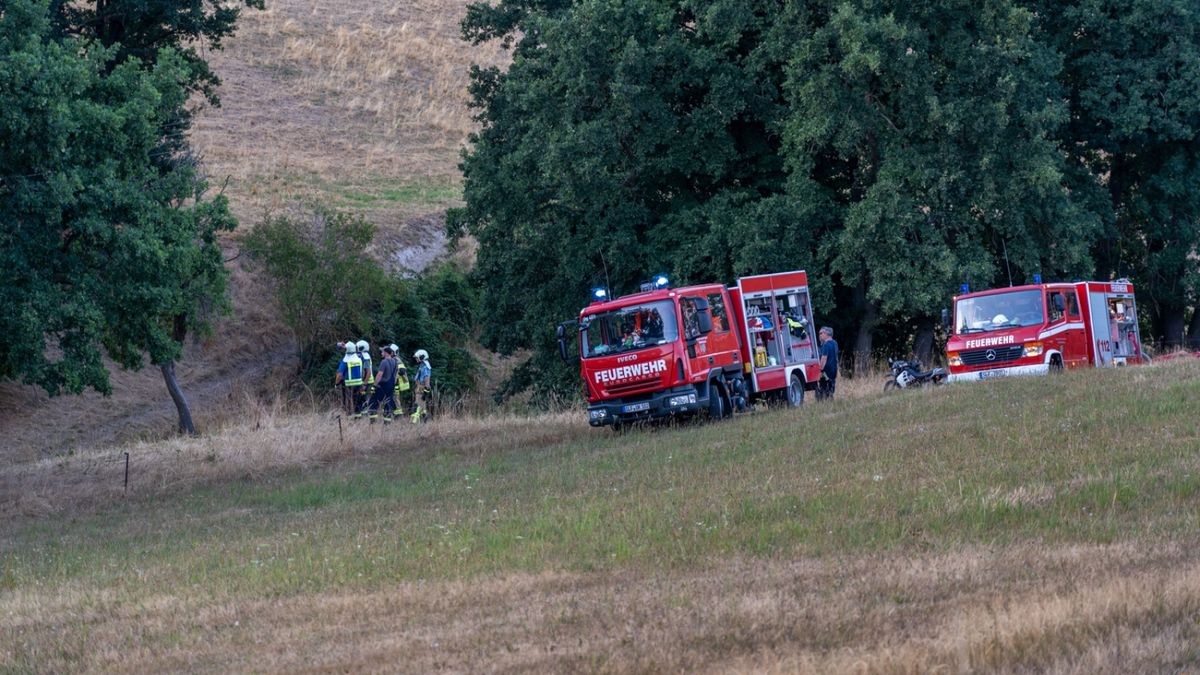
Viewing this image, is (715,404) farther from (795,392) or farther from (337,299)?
(337,299)

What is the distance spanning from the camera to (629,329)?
2303 centimetres

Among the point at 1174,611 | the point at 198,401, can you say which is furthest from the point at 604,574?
the point at 198,401

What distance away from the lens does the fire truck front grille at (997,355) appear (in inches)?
1025

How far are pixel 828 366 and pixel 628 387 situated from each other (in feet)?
18.0

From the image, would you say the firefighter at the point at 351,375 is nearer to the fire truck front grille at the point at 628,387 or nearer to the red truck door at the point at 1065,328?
the fire truck front grille at the point at 628,387

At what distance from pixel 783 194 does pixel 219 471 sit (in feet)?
55.9

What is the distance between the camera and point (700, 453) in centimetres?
1792

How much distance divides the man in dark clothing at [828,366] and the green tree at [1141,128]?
518 inches

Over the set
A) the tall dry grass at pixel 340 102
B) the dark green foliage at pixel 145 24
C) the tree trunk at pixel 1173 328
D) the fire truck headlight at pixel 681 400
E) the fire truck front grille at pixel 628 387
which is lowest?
the tree trunk at pixel 1173 328

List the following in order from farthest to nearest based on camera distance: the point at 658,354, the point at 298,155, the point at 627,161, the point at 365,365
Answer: the point at 298,155 → the point at 627,161 → the point at 365,365 → the point at 658,354

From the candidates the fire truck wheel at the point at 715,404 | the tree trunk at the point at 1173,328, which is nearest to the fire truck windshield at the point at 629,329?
the fire truck wheel at the point at 715,404

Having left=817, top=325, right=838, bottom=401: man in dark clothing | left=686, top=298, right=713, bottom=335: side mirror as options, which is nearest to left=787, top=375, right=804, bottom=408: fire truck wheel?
left=817, top=325, right=838, bottom=401: man in dark clothing

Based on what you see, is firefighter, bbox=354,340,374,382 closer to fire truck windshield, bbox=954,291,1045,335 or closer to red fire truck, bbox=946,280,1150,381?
red fire truck, bbox=946,280,1150,381

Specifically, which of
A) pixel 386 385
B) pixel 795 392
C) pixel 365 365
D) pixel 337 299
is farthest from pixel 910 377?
pixel 337 299
